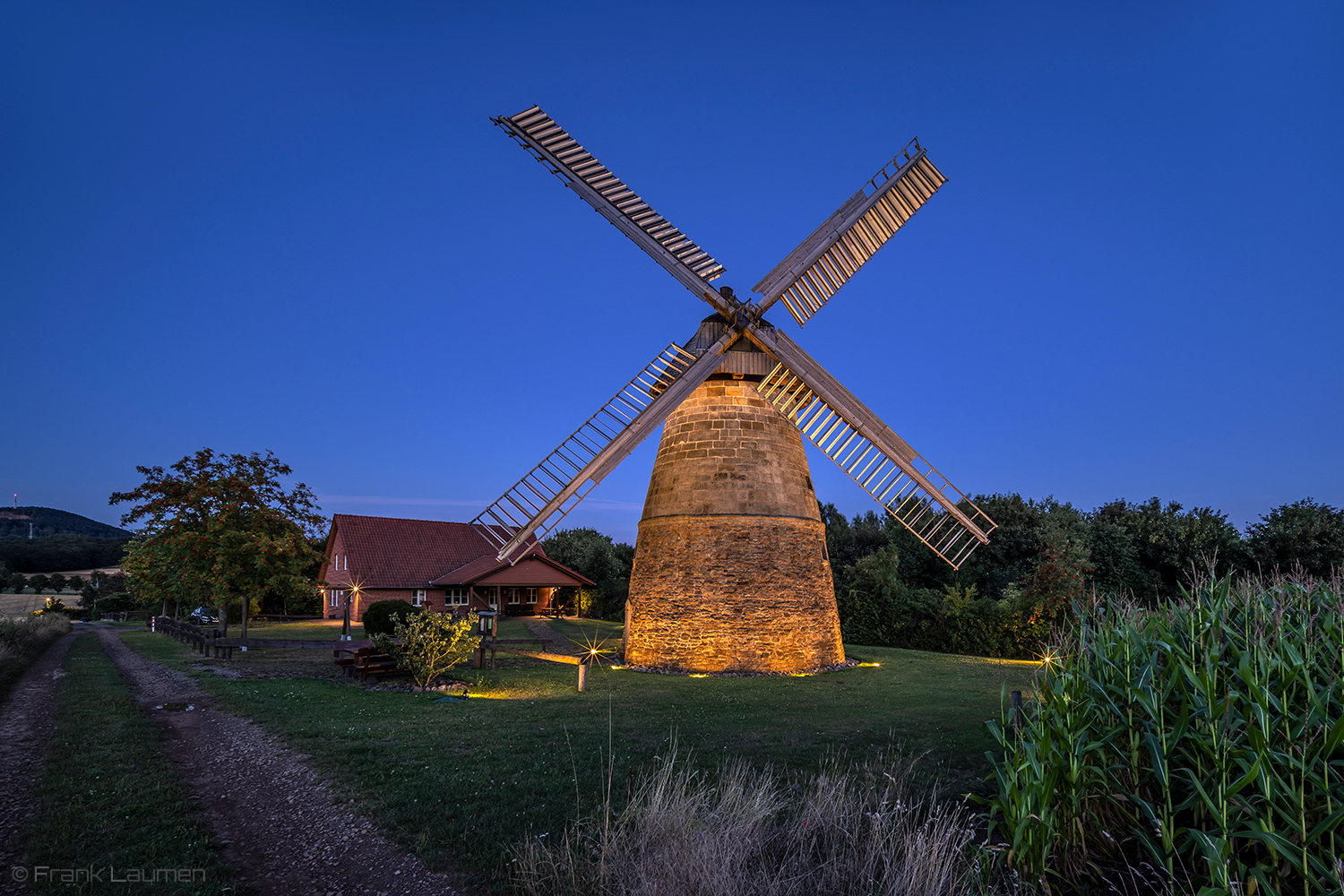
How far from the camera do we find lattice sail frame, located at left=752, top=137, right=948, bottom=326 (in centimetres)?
1703

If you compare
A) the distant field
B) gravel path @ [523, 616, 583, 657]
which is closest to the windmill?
gravel path @ [523, 616, 583, 657]

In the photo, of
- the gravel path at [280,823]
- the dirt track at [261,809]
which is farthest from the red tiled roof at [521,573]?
the gravel path at [280,823]

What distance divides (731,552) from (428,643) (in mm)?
7125

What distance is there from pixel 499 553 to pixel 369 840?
9.01 metres

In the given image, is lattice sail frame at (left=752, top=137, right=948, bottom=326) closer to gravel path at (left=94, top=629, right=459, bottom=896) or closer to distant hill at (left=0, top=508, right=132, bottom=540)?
gravel path at (left=94, top=629, right=459, bottom=896)

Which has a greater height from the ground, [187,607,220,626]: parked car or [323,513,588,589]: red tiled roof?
[323,513,588,589]: red tiled roof

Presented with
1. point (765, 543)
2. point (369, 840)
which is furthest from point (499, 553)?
point (369, 840)

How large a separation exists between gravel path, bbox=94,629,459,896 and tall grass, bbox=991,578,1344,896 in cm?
441

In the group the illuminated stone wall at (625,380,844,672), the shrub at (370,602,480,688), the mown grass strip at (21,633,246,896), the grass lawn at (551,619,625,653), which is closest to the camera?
the mown grass strip at (21,633,246,896)

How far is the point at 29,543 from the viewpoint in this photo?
83.5 m

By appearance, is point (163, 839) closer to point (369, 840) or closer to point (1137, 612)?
point (369, 840)

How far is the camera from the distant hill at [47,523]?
457 ft

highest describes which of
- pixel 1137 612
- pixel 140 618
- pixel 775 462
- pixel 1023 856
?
pixel 775 462

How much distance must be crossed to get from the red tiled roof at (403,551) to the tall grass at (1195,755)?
3232 cm
